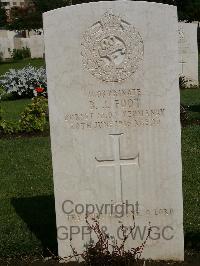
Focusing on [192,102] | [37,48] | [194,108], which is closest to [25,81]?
[192,102]

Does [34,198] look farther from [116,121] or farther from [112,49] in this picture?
[112,49]

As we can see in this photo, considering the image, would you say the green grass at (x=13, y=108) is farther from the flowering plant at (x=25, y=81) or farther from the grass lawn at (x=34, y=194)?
the grass lawn at (x=34, y=194)

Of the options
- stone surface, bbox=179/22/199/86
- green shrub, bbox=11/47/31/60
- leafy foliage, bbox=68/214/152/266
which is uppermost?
green shrub, bbox=11/47/31/60

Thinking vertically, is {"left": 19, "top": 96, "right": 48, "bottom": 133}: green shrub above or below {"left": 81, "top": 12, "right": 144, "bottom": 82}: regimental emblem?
below

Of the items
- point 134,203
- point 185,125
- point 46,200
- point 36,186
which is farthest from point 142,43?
point 185,125

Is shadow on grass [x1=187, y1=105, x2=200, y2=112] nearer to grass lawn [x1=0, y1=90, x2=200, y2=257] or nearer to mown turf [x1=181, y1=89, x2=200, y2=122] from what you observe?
mown turf [x1=181, y1=89, x2=200, y2=122]

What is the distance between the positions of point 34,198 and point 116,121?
2507 mm

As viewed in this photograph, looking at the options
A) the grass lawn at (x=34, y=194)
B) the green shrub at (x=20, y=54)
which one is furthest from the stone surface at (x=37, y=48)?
the grass lawn at (x=34, y=194)

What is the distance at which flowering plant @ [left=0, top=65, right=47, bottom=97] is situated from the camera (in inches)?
656

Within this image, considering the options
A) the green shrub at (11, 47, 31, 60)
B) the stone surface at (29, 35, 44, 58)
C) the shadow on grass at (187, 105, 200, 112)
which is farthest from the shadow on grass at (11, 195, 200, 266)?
the green shrub at (11, 47, 31, 60)

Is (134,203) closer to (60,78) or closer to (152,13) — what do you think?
(60,78)

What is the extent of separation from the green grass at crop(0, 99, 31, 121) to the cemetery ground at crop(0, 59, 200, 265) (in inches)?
105

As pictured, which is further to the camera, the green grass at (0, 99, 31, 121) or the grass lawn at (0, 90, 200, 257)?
the green grass at (0, 99, 31, 121)

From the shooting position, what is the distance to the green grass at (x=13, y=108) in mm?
13248
